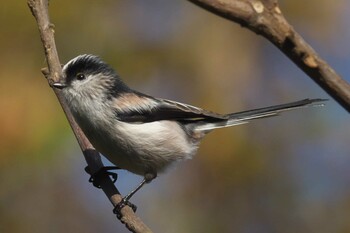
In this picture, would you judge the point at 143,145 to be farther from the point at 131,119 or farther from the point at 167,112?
the point at 167,112

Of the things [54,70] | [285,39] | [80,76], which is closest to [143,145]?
[80,76]

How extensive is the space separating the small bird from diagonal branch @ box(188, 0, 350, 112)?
4.93 feet

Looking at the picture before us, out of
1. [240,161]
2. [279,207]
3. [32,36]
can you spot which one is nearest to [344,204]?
[279,207]

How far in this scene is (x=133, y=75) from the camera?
4.72 m

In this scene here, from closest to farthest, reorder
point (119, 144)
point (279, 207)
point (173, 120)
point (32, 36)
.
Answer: point (119, 144) < point (173, 120) < point (32, 36) < point (279, 207)

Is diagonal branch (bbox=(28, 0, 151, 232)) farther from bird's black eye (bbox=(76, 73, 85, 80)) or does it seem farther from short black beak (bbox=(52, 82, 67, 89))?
bird's black eye (bbox=(76, 73, 85, 80))

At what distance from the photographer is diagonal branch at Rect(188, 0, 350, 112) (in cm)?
A: 160

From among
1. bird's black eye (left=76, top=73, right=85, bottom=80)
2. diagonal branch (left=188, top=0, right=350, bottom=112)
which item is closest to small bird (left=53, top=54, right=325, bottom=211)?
bird's black eye (left=76, top=73, right=85, bottom=80)

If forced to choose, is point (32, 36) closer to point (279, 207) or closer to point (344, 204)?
point (279, 207)

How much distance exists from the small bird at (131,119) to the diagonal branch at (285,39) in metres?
1.50

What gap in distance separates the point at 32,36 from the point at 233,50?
1469 mm

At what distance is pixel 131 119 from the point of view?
3.41 metres

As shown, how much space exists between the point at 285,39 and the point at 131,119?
186 centimetres

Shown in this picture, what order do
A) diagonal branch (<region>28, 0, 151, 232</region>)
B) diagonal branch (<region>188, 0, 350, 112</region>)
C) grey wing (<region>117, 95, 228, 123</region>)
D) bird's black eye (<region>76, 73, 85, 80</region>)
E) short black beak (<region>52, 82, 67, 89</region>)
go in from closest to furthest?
diagonal branch (<region>188, 0, 350, 112</region>)
diagonal branch (<region>28, 0, 151, 232</region>)
short black beak (<region>52, 82, 67, 89</region>)
bird's black eye (<region>76, 73, 85, 80</region>)
grey wing (<region>117, 95, 228, 123</region>)
